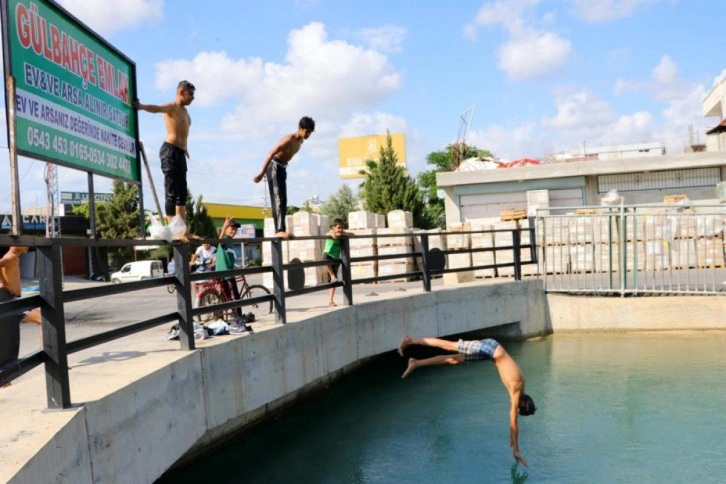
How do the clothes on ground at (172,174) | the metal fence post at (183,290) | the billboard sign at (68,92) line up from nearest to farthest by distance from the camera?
the billboard sign at (68,92) → the metal fence post at (183,290) → the clothes on ground at (172,174)

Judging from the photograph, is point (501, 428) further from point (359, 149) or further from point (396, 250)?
point (359, 149)

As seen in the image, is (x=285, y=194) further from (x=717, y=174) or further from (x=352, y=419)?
(x=717, y=174)

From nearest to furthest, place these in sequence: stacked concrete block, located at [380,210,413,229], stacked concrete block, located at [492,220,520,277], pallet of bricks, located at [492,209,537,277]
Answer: pallet of bricks, located at [492,209,537,277] → stacked concrete block, located at [492,220,520,277] → stacked concrete block, located at [380,210,413,229]

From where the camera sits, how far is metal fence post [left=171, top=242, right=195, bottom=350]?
6191 millimetres

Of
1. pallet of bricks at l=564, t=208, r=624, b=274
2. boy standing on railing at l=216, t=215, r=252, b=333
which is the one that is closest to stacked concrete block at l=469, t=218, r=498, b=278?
pallet of bricks at l=564, t=208, r=624, b=274

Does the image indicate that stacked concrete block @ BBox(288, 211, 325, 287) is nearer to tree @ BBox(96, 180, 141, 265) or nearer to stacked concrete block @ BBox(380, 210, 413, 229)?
stacked concrete block @ BBox(380, 210, 413, 229)

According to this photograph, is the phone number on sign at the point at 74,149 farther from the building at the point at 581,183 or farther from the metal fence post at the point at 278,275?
the building at the point at 581,183

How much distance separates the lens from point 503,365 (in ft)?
23.9

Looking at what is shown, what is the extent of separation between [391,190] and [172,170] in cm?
3313

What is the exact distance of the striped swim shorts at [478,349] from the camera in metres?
7.51

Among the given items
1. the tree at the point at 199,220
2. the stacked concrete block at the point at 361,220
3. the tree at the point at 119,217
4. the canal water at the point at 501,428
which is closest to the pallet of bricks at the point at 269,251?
the stacked concrete block at the point at 361,220

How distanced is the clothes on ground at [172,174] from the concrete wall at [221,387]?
1.59 metres

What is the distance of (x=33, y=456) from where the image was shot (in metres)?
3.49

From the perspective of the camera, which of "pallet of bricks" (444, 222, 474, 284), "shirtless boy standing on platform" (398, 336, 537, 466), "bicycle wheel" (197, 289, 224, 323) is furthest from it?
"pallet of bricks" (444, 222, 474, 284)
